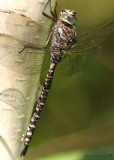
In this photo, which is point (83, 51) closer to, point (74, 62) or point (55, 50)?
point (74, 62)

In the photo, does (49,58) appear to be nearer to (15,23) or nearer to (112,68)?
(15,23)

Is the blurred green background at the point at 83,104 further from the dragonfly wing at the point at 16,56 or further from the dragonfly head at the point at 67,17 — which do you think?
the dragonfly wing at the point at 16,56

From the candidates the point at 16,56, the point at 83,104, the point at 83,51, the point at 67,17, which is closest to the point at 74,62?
the point at 83,51

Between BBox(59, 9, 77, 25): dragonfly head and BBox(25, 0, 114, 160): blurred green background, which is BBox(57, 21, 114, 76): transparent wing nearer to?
BBox(59, 9, 77, 25): dragonfly head

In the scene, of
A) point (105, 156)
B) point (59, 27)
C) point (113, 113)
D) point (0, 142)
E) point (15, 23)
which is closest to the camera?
point (15, 23)

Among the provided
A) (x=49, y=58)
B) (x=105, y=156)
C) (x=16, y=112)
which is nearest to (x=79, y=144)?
(x=105, y=156)

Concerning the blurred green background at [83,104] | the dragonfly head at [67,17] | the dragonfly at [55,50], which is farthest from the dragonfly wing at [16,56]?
the blurred green background at [83,104]

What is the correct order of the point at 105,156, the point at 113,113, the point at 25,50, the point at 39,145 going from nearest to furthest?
the point at 25,50 < the point at 105,156 < the point at 39,145 < the point at 113,113

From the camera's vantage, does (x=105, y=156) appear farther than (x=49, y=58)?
Yes
